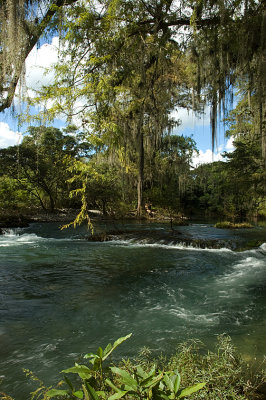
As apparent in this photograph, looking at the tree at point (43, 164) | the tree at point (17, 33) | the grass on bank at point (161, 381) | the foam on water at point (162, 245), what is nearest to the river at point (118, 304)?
the grass on bank at point (161, 381)

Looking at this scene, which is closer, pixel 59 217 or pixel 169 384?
pixel 169 384

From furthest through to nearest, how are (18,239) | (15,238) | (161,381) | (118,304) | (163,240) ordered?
(15,238) < (18,239) < (163,240) < (118,304) < (161,381)

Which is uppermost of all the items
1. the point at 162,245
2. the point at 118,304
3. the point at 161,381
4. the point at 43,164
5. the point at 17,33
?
the point at 43,164

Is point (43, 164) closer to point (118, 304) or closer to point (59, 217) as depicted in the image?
point (59, 217)

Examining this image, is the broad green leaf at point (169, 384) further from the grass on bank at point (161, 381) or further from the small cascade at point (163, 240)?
the small cascade at point (163, 240)

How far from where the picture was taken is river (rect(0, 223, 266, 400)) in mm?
3314

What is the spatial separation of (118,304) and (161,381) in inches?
141

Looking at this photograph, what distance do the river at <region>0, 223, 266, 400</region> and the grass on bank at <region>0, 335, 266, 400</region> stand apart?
0.64m

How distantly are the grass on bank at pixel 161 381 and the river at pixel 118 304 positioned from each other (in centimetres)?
64

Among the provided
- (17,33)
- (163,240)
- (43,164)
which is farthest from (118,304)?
(43,164)

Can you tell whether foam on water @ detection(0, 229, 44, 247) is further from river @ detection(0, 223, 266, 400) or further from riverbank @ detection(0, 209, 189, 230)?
river @ detection(0, 223, 266, 400)

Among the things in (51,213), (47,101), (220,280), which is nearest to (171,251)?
(220,280)

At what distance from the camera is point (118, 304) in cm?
490

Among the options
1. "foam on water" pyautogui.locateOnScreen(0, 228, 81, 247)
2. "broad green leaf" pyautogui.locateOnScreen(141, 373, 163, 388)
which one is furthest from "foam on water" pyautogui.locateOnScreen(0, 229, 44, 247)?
"broad green leaf" pyautogui.locateOnScreen(141, 373, 163, 388)
